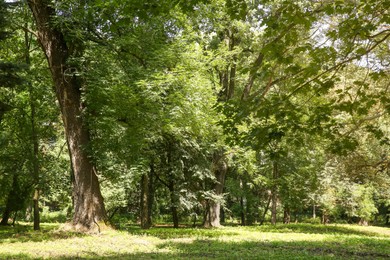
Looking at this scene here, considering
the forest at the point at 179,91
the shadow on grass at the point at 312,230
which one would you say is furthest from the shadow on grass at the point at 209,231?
the forest at the point at 179,91

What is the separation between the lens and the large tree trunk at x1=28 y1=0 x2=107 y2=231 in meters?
12.6

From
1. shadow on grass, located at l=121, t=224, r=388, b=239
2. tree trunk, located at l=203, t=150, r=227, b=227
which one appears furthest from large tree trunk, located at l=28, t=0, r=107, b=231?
tree trunk, located at l=203, t=150, r=227, b=227

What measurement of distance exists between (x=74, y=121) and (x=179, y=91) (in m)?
3.87

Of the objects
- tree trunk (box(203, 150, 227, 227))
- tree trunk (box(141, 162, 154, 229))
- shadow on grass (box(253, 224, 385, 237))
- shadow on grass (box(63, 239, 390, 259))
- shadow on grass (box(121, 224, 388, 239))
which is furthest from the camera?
tree trunk (box(203, 150, 227, 227))

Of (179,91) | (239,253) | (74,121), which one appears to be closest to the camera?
(239,253)

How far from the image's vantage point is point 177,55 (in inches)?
544

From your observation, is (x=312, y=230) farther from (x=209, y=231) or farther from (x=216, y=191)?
(x=209, y=231)

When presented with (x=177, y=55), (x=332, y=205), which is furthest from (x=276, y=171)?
(x=177, y=55)

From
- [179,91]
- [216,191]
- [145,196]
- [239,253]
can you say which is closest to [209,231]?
[145,196]

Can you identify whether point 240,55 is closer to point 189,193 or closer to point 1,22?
point 189,193

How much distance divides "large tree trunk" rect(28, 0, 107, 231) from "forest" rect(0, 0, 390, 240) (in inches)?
1.5

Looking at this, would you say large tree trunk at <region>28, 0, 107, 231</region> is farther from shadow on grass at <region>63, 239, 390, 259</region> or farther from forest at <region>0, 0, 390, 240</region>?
shadow on grass at <region>63, 239, 390, 259</region>

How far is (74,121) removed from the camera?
12.9 m

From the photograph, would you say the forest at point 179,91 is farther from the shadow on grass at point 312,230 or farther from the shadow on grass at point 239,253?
the shadow on grass at point 312,230
